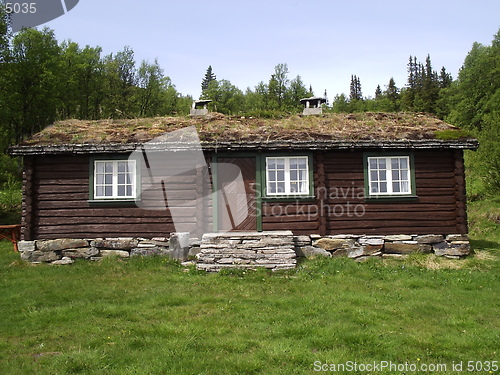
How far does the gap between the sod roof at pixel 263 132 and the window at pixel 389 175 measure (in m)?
0.66

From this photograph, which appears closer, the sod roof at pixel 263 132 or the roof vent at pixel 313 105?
the sod roof at pixel 263 132

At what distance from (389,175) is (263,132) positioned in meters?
4.06

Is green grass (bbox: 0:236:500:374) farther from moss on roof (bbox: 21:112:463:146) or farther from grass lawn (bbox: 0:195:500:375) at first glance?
moss on roof (bbox: 21:112:463:146)

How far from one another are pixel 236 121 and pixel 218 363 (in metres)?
10.0

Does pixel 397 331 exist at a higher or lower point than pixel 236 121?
lower

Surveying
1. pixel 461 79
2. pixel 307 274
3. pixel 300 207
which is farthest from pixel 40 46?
pixel 461 79

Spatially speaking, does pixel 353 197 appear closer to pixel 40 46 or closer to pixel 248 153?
pixel 248 153

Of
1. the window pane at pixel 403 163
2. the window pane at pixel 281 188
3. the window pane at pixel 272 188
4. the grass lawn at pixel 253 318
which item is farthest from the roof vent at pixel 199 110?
the window pane at pixel 403 163

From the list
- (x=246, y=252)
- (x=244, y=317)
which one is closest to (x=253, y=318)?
(x=244, y=317)

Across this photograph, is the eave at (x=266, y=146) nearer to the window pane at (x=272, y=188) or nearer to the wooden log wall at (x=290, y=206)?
the wooden log wall at (x=290, y=206)

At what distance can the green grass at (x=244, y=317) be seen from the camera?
5660mm

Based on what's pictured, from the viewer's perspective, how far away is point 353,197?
1269 cm

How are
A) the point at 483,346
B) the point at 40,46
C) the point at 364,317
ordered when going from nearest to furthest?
the point at 483,346 < the point at 364,317 < the point at 40,46

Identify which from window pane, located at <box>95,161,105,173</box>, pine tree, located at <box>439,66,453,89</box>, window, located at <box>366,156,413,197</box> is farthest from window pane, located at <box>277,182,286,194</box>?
pine tree, located at <box>439,66,453,89</box>
